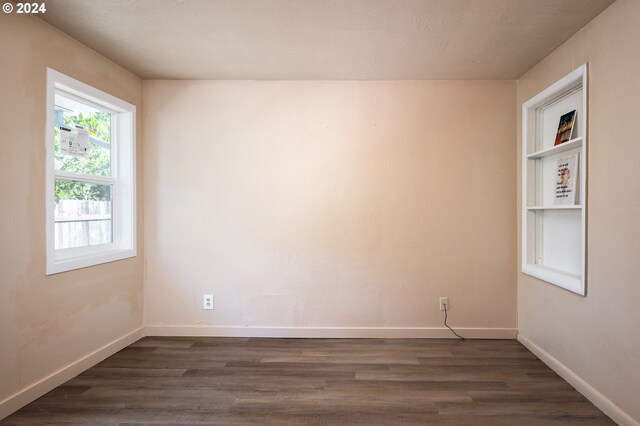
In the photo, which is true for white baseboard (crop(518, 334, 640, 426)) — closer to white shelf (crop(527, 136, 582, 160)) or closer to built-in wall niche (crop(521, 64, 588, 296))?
built-in wall niche (crop(521, 64, 588, 296))

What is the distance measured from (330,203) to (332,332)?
120cm

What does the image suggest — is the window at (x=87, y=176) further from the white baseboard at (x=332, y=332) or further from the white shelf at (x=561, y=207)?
the white shelf at (x=561, y=207)

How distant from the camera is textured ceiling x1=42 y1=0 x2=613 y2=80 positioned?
2.06m

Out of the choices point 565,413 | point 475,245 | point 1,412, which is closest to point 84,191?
point 1,412

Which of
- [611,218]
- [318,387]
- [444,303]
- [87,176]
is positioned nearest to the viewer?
[611,218]

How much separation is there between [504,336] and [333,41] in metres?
2.93

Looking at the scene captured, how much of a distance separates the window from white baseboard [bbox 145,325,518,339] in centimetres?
85

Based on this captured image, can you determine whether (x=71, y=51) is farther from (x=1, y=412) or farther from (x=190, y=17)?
(x=1, y=412)

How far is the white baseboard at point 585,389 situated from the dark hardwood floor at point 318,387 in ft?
0.14

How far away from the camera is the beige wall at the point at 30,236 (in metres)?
2.00

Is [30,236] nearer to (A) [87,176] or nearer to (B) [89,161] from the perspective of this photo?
(A) [87,176]

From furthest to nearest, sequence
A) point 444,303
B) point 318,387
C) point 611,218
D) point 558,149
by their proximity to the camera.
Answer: point 444,303 < point 558,149 < point 318,387 < point 611,218

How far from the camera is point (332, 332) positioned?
10.6 ft

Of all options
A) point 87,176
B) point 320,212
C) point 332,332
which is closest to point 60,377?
point 87,176
